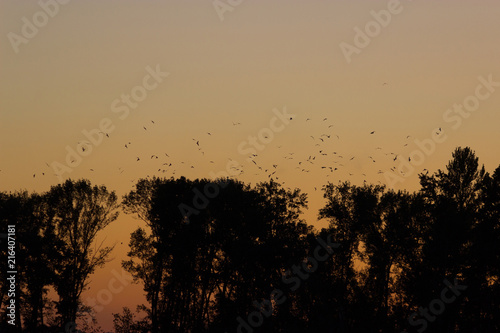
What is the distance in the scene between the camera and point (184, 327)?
3073 inches

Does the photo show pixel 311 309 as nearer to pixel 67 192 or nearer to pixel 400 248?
pixel 400 248

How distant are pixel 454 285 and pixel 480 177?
42.8 feet
